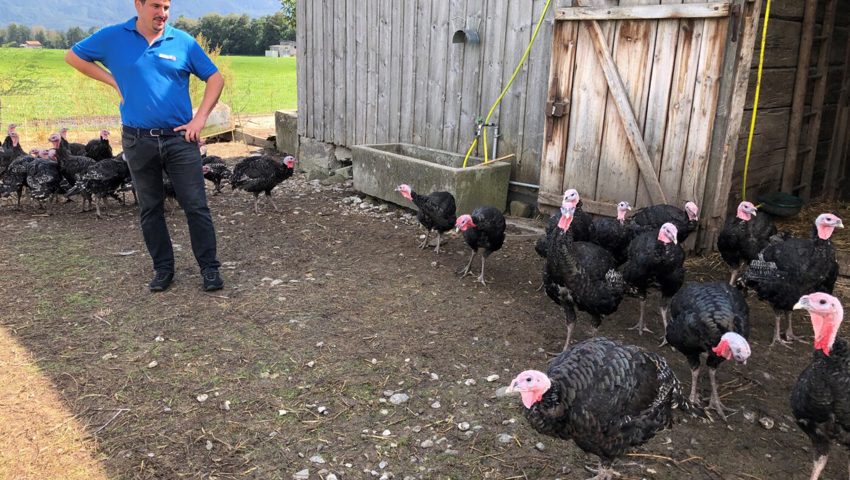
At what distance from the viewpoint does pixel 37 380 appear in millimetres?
3848

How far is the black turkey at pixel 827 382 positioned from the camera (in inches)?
111

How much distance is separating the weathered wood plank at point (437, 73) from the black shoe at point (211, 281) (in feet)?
13.3

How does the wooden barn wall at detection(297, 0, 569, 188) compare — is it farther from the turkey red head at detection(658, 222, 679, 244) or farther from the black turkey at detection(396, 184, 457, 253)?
the turkey red head at detection(658, 222, 679, 244)

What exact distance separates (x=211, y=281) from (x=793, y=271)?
4604 millimetres

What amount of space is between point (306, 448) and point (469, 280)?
2.82 metres

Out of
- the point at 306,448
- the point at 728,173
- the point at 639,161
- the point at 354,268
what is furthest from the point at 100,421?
the point at 728,173

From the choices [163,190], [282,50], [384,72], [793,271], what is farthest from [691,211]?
[282,50]

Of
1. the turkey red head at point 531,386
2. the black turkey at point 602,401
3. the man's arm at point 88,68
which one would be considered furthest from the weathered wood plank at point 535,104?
the turkey red head at point 531,386

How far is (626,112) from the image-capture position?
602 cm

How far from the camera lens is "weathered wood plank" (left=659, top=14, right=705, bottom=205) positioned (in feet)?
18.1

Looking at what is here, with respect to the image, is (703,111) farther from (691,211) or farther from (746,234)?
(746,234)

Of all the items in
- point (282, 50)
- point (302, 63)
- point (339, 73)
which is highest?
point (282, 50)

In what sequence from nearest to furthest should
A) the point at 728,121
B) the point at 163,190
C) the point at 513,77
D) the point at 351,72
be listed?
the point at 163,190 < the point at 728,121 < the point at 513,77 < the point at 351,72

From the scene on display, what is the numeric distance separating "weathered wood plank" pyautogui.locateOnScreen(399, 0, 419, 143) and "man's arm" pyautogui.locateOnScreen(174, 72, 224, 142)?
4.03 m
